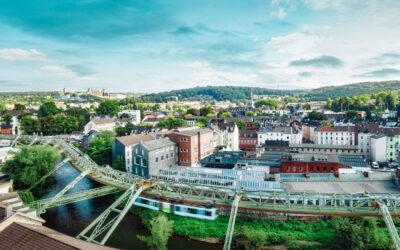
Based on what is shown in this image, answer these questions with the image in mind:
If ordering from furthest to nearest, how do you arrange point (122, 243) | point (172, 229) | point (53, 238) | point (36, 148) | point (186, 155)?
point (186, 155) → point (36, 148) → point (172, 229) → point (122, 243) → point (53, 238)

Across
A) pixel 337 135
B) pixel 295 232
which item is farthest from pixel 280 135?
pixel 295 232

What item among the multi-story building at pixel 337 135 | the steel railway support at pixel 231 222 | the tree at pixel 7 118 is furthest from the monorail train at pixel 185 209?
the tree at pixel 7 118

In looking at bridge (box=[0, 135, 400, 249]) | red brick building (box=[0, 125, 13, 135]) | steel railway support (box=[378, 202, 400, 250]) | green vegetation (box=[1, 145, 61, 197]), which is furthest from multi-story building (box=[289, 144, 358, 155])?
red brick building (box=[0, 125, 13, 135])

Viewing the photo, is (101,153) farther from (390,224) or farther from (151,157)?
(390,224)

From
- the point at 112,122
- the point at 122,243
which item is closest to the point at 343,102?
the point at 112,122

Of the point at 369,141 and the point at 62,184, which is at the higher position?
the point at 369,141

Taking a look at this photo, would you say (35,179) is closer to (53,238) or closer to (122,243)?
(122,243)
